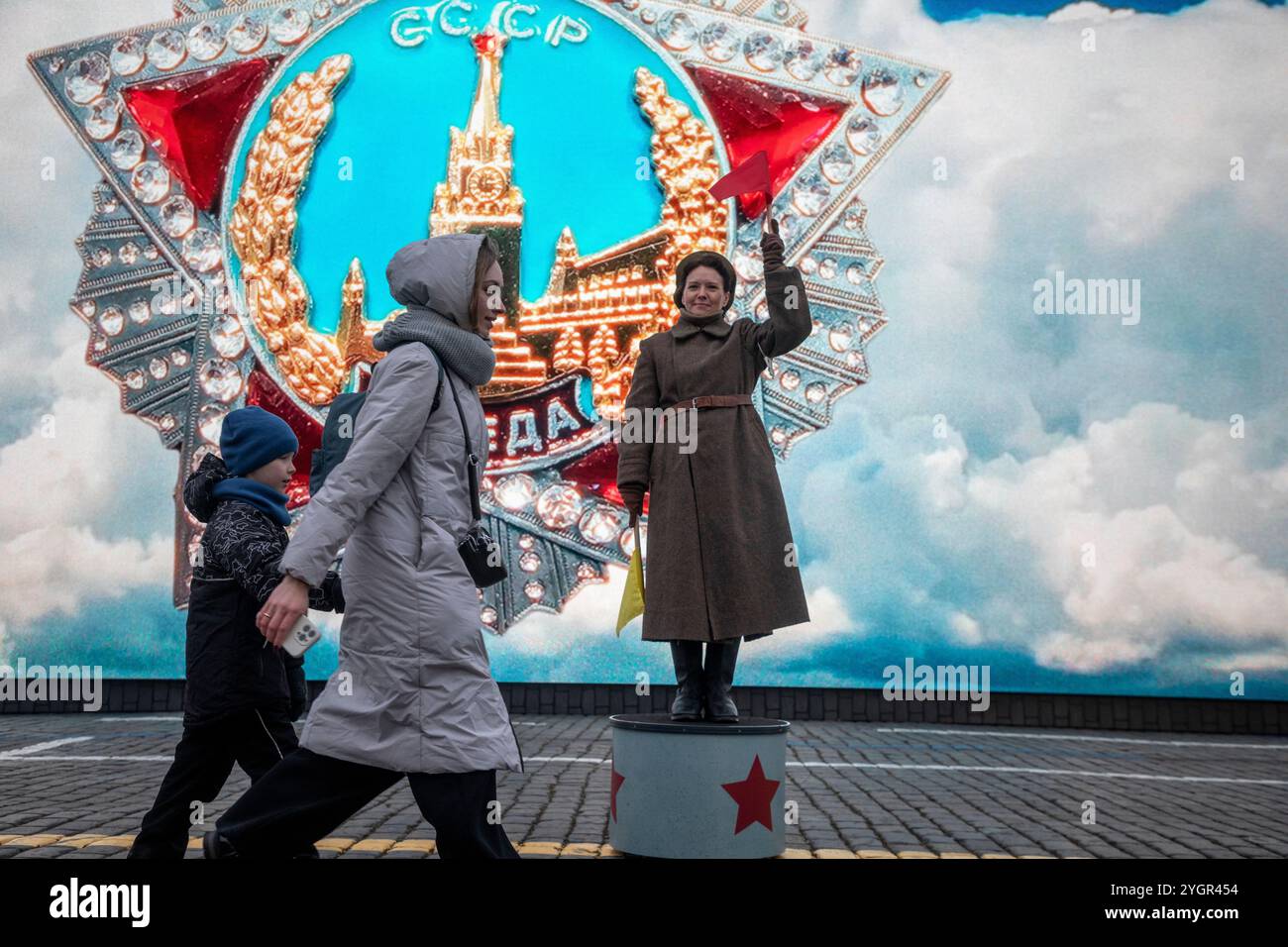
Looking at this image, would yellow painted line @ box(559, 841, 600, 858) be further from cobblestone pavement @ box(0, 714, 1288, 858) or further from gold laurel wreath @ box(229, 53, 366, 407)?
gold laurel wreath @ box(229, 53, 366, 407)

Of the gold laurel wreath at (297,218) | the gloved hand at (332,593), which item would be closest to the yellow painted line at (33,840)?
the gloved hand at (332,593)

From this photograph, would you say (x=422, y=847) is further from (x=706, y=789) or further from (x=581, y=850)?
(x=706, y=789)

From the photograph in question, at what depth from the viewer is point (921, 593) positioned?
346 inches

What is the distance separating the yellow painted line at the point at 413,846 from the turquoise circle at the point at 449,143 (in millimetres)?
5094

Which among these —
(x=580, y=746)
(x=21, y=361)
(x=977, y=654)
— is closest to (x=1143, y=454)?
(x=977, y=654)

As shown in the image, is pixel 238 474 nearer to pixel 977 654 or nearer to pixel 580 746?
pixel 580 746

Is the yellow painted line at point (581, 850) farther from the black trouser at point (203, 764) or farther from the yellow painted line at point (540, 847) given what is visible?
the black trouser at point (203, 764)

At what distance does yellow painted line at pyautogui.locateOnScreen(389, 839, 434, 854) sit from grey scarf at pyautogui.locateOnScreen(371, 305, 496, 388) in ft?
6.33

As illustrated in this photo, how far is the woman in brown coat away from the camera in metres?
4.41

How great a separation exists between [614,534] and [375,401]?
5912 mm

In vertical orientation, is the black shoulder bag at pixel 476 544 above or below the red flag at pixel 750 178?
below

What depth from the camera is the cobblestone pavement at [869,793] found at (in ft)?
15.2

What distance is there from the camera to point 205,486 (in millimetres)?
4090

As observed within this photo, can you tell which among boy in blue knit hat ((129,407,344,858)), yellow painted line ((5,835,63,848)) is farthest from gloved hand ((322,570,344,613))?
yellow painted line ((5,835,63,848))
